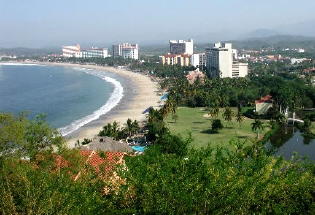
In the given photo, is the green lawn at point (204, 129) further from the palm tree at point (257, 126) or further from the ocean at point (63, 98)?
the ocean at point (63, 98)

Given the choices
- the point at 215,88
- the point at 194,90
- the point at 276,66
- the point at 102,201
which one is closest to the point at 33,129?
the point at 102,201

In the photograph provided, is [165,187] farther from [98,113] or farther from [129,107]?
[129,107]

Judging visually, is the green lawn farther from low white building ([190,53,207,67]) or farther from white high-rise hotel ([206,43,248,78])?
low white building ([190,53,207,67])

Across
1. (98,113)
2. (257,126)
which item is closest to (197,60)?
(98,113)

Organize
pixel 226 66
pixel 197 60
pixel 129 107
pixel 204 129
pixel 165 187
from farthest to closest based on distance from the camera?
pixel 197 60 < pixel 226 66 < pixel 129 107 < pixel 204 129 < pixel 165 187

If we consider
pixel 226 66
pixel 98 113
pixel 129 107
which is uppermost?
pixel 226 66

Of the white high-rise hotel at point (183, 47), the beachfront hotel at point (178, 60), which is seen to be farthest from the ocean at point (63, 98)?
the white high-rise hotel at point (183, 47)

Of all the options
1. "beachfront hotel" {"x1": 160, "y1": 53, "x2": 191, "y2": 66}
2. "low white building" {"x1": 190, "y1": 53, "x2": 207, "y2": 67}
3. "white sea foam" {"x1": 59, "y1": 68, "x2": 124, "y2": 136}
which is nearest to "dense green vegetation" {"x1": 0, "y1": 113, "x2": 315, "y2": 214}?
"white sea foam" {"x1": 59, "y1": 68, "x2": 124, "y2": 136}
